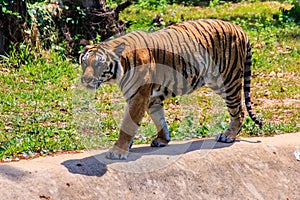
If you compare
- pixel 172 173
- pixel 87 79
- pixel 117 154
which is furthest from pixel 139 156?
pixel 87 79

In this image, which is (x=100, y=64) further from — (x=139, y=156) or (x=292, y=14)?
(x=292, y=14)

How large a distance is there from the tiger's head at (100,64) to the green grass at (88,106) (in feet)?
4.08

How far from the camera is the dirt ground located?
495cm

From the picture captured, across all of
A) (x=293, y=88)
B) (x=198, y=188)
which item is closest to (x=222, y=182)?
(x=198, y=188)

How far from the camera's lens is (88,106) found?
8.09m

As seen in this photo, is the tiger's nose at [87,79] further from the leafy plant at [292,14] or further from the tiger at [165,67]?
the leafy plant at [292,14]

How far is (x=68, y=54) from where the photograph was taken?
9.86m

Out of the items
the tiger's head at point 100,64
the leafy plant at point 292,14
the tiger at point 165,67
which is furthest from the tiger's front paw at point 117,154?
the leafy plant at point 292,14

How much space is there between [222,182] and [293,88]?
13.4 ft

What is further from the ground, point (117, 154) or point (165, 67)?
point (165, 67)

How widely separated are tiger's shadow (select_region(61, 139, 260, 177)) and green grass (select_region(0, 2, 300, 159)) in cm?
65

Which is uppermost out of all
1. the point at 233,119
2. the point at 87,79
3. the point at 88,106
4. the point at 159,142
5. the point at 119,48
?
the point at 119,48

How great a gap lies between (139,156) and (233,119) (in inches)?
54.1

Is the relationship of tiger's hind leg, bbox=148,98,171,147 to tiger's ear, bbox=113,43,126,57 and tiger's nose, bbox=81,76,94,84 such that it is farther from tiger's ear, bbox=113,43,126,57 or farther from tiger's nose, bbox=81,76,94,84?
tiger's nose, bbox=81,76,94,84
